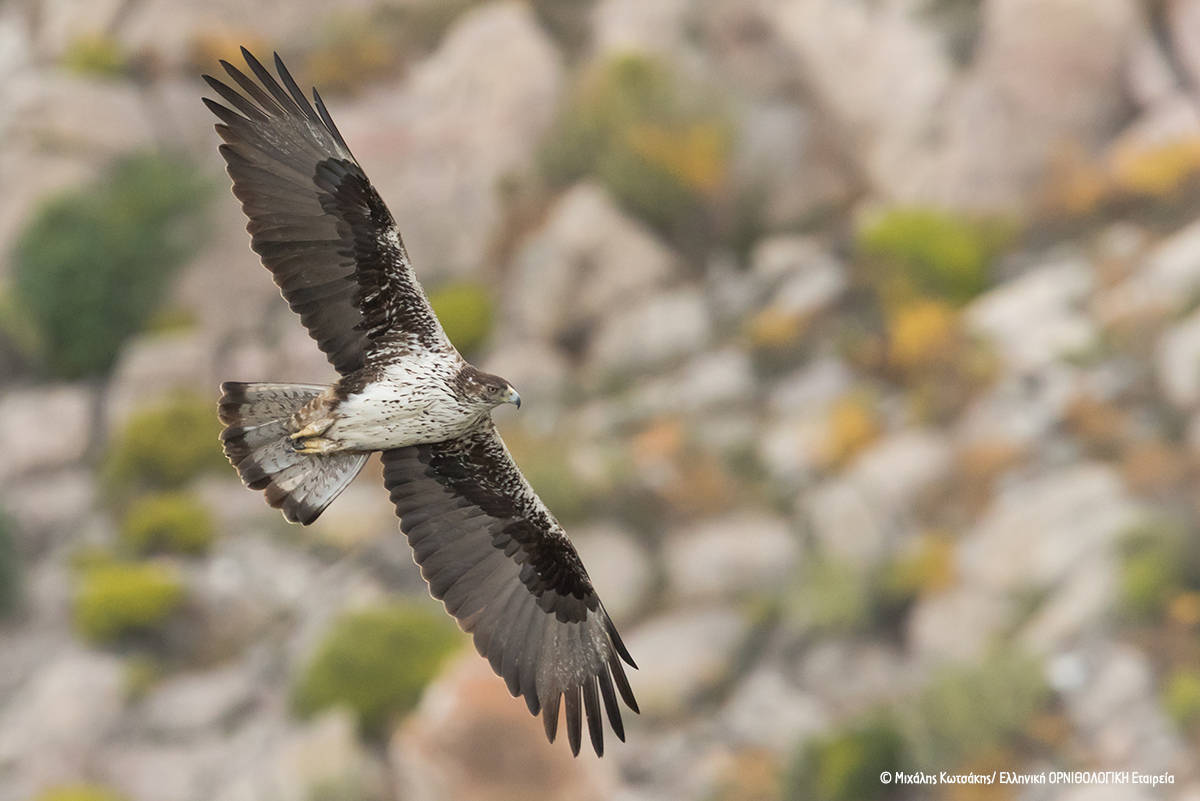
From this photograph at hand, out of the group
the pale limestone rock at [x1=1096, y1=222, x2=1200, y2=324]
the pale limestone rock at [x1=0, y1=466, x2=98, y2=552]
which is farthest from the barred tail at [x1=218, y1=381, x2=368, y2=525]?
the pale limestone rock at [x1=0, y1=466, x2=98, y2=552]

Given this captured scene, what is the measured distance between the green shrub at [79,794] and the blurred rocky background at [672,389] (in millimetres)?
88

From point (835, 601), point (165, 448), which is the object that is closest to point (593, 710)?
point (835, 601)

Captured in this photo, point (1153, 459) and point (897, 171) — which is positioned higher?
point (897, 171)

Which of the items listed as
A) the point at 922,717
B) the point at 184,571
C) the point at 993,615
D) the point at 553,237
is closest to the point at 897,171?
the point at 553,237

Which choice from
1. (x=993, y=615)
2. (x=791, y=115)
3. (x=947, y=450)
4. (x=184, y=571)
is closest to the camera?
(x=993, y=615)

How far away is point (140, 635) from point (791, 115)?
43.3 feet

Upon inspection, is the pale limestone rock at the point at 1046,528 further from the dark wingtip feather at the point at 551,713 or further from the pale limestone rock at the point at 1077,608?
the dark wingtip feather at the point at 551,713

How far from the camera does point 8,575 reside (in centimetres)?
1798

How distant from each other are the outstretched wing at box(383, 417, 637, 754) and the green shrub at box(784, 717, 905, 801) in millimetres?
6780

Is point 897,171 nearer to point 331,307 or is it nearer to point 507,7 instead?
point 507,7

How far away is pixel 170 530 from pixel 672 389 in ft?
23.1

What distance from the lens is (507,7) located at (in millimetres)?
23766

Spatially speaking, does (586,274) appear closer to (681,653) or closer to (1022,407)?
(1022,407)

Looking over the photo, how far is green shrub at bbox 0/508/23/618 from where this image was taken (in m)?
18.0
